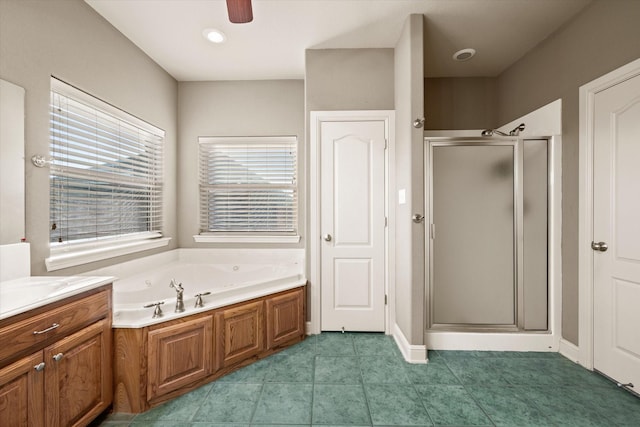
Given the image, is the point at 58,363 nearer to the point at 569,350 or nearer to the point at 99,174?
the point at 99,174

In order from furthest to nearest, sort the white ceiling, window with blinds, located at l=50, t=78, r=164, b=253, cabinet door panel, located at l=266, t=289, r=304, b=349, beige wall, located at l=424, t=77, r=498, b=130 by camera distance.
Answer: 1. beige wall, located at l=424, t=77, r=498, b=130
2. cabinet door panel, located at l=266, t=289, r=304, b=349
3. the white ceiling
4. window with blinds, located at l=50, t=78, r=164, b=253

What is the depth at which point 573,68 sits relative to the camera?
2172 mm

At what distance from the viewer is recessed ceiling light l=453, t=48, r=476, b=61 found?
104 inches

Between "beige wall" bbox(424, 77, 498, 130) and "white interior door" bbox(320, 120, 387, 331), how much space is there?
1.01m

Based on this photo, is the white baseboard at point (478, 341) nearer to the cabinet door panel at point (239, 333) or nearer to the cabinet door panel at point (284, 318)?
the cabinet door panel at point (284, 318)

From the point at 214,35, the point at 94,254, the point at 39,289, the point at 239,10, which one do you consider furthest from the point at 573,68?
the point at 94,254

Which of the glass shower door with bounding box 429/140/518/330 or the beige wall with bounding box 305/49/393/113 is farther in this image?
the beige wall with bounding box 305/49/393/113

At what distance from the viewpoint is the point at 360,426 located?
1516 mm

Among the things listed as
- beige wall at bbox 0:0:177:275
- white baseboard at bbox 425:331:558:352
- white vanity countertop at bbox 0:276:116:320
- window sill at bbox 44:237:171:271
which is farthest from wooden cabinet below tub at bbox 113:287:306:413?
white baseboard at bbox 425:331:558:352

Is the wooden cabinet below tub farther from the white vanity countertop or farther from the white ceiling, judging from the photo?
the white ceiling

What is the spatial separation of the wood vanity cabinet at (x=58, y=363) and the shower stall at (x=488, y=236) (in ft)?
7.52

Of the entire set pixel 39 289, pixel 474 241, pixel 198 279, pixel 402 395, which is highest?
pixel 474 241

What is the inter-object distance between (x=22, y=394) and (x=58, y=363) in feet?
0.53

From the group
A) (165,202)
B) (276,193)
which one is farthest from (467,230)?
(165,202)
